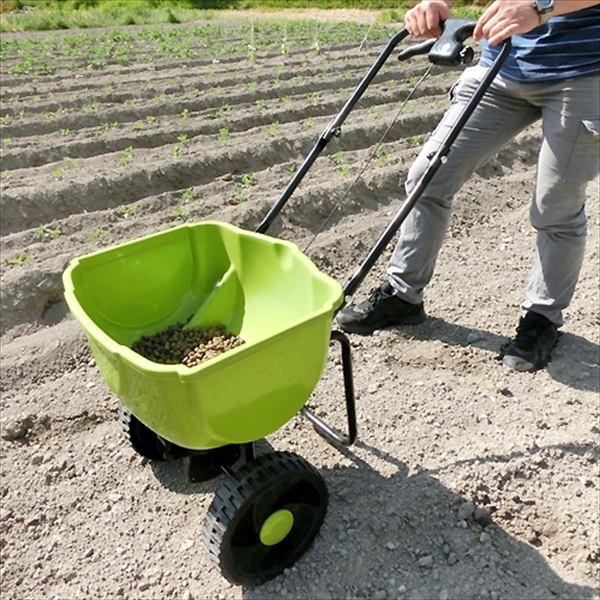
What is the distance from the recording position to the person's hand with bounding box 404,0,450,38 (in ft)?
7.38

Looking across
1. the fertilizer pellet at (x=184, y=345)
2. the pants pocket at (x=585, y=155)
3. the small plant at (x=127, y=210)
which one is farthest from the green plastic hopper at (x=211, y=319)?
the small plant at (x=127, y=210)

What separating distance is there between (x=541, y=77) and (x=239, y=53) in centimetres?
807

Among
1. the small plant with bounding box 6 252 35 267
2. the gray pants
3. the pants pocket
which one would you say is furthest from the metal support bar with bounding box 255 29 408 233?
the small plant with bounding box 6 252 35 267

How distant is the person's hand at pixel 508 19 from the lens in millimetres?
1914

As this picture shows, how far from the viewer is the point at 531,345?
2.82 meters

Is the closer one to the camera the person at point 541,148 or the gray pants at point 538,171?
the person at point 541,148

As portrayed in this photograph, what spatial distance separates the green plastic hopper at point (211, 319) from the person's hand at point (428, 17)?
0.91 metres

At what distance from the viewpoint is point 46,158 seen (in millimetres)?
5129

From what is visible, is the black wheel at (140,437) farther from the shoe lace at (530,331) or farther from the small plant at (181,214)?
the small plant at (181,214)

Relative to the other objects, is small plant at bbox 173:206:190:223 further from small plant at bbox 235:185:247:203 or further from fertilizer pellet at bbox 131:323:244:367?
fertilizer pellet at bbox 131:323:244:367

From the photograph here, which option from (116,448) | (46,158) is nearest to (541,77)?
(116,448)

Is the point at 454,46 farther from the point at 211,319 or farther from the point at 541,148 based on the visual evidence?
the point at 211,319

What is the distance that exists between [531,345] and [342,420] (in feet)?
2.85

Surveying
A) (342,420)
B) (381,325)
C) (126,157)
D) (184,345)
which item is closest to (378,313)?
(381,325)
